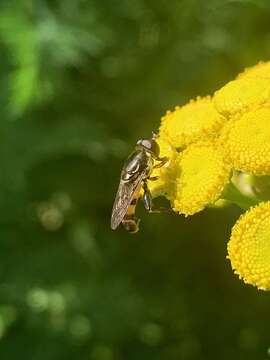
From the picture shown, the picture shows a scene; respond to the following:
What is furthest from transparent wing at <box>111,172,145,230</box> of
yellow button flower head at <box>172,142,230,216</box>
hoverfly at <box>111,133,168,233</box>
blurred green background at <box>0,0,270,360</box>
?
blurred green background at <box>0,0,270,360</box>

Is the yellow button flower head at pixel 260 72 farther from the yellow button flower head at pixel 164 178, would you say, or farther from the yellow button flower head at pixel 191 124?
the yellow button flower head at pixel 164 178

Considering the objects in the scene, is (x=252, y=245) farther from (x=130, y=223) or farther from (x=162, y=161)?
(x=130, y=223)

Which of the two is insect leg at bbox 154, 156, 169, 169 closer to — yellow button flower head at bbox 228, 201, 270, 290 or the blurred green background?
yellow button flower head at bbox 228, 201, 270, 290

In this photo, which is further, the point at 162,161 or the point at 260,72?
the point at 260,72

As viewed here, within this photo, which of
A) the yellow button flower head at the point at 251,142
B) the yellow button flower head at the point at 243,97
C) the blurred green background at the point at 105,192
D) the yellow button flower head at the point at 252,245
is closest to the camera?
the yellow button flower head at the point at 252,245

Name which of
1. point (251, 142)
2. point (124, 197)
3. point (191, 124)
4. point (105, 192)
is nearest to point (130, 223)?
point (124, 197)

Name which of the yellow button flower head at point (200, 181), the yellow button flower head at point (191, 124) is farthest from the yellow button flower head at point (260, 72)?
the yellow button flower head at point (200, 181)
